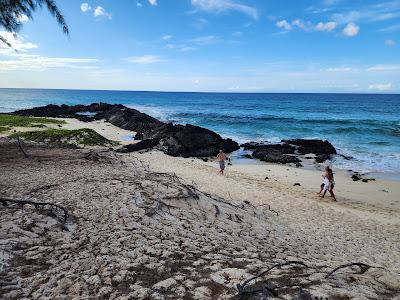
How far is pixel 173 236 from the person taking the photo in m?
7.74

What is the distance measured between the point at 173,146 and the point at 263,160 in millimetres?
7457

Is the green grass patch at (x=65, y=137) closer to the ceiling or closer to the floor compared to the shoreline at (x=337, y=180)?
closer to the ceiling

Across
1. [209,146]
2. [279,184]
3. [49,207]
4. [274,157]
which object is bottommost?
[279,184]

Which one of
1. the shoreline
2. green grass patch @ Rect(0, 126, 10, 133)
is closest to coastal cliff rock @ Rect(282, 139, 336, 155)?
the shoreline

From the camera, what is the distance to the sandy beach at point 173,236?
5.42 metres

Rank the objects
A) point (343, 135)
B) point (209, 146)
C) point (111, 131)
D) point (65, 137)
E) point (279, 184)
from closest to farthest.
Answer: point (279, 184)
point (65, 137)
point (209, 146)
point (111, 131)
point (343, 135)

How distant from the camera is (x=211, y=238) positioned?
8.06 meters

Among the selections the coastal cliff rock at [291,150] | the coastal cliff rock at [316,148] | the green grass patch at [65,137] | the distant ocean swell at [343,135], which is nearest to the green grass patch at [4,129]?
the green grass patch at [65,137]

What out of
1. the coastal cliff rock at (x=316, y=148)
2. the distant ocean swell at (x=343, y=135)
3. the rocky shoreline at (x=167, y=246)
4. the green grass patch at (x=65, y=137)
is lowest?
the distant ocean swell at (x=343, y=135)

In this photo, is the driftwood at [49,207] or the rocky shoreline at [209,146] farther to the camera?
the rocky shoreline at [209,146]

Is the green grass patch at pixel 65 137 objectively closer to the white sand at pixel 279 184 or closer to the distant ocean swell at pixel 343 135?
the white sand at pixel 279 184

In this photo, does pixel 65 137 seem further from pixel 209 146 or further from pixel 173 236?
pixel 173 236

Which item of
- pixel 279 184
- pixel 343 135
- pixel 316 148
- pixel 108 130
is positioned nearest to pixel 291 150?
pixel 316 148

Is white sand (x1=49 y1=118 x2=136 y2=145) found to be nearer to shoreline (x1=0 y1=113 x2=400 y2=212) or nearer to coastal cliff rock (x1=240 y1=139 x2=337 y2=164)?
shoreline (x1=0 y1=113 x2=400 y2=212)
